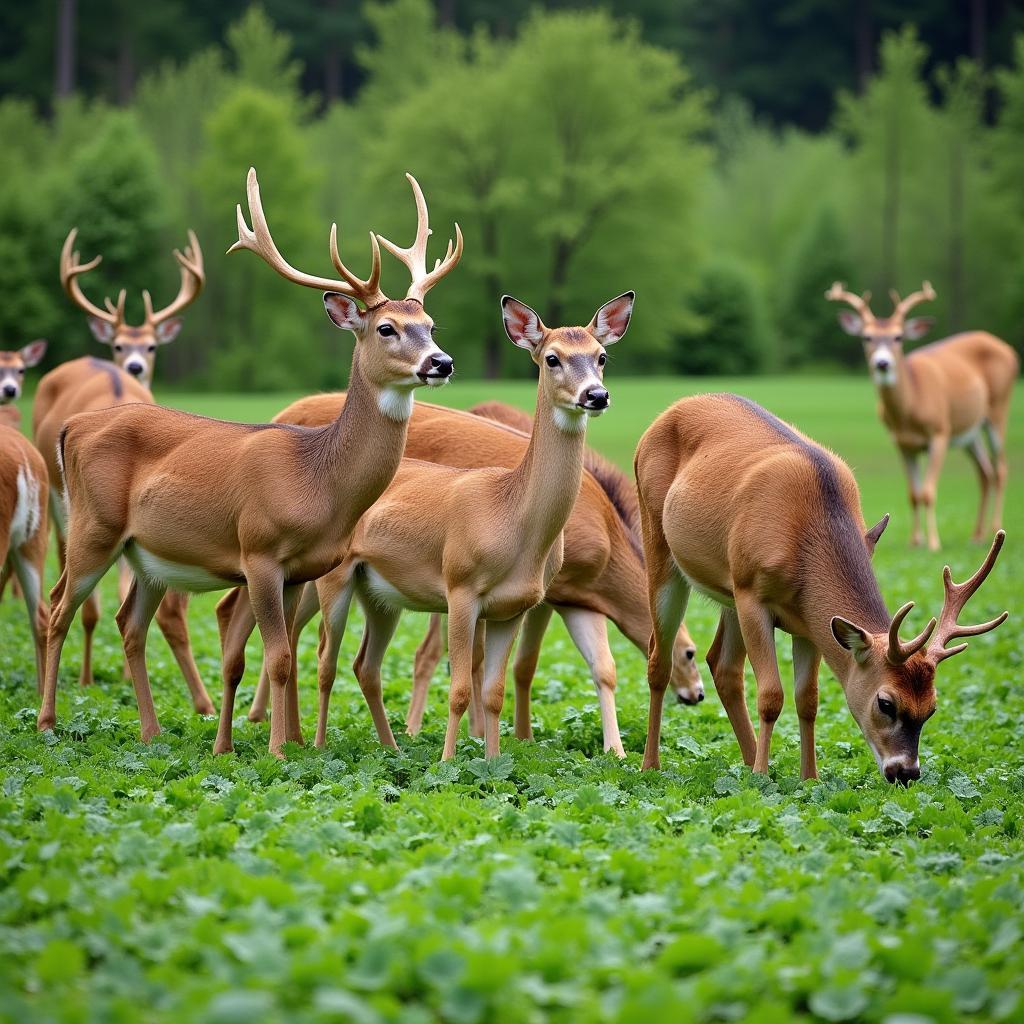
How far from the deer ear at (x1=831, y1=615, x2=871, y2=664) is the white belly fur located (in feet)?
10.2

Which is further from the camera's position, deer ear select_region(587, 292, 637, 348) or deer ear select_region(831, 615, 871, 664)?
deer ear select_region(587, 292, 637, 348)

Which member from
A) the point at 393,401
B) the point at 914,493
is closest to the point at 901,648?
the point at 393,401

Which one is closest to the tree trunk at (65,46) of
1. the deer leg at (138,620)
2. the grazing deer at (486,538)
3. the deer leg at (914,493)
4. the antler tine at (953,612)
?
the deer leg at (914,493)

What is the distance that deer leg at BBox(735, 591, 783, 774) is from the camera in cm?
723

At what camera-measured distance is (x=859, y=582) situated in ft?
23.5

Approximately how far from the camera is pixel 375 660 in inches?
329

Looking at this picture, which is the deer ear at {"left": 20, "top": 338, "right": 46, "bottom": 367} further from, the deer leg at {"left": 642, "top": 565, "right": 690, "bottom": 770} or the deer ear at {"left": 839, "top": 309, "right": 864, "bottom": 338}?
the deer ear at {"left": 839, "top": 309, "right": 864, "bottom": 338}

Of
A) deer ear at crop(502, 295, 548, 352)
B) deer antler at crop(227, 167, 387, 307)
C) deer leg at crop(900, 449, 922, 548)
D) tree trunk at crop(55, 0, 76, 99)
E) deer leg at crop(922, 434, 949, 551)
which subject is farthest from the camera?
tree trunk at crop(55, 0, 76, 99)

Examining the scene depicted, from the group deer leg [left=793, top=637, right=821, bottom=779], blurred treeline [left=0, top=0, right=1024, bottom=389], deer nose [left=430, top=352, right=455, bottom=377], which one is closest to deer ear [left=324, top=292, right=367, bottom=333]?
deer nose [left=430, top=352, right=455, bottom=377]

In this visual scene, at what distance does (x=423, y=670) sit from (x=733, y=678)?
7.20ft

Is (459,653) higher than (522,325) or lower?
lower

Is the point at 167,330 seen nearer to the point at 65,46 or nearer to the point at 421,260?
the point at 421,260

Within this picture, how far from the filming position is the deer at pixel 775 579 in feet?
22.9

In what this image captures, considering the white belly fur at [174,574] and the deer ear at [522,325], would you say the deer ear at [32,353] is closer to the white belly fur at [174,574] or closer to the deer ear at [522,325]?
the white belly fur at [174,574]
